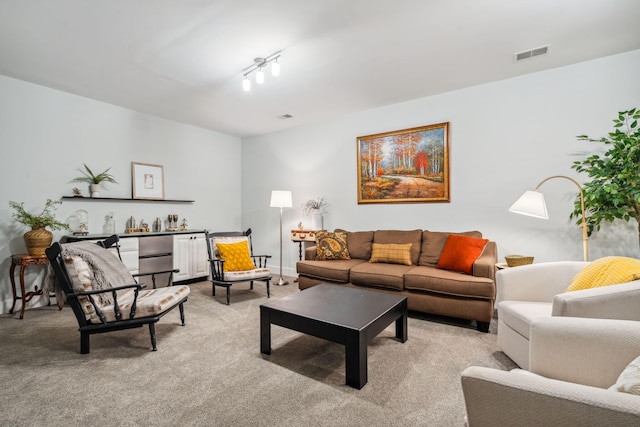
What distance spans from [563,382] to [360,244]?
3.48m

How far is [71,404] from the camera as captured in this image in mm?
1773

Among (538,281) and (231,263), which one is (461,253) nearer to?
(538,281)

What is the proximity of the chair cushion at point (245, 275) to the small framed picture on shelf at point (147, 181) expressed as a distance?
6.91 ft

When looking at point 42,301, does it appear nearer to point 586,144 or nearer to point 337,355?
point 337,355

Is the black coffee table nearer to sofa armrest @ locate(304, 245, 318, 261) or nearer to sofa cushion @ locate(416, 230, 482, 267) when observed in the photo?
sofa cushion @ locate(416, 230, 482, 267)

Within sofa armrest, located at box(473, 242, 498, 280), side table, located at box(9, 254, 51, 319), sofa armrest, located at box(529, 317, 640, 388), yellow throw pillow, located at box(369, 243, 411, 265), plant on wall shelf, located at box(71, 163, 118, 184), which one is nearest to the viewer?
sofa armrest, located at box(529, 317, 640, 388)

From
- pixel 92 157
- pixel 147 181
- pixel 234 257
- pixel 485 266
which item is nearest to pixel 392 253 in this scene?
pixel 485 266

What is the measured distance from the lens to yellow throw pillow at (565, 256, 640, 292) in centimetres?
165

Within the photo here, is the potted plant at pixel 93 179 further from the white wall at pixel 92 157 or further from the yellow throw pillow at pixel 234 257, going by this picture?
the yellow throw pillow at pixel 234 257

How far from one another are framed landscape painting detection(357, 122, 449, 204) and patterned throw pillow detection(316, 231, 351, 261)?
0.77 m

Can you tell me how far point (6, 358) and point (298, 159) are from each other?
429cm

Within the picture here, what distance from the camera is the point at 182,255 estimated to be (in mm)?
4738

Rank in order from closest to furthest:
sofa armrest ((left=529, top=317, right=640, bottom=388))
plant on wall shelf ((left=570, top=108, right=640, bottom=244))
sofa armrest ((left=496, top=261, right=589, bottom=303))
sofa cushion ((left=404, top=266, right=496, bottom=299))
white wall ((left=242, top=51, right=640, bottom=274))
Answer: sofa armrest ((left=529, top=317, right=640, bottom=388)) → sofa armrest ((left=496, top=261, right=589, bottom=303)) → plant on wall shelf ((left=570, top=108, right=640, bottom=244)) → sofa cushion ((left=404, top=266, right=496, bottom=299)) → white wall ((left=242, top=51, right=640, bottom=274))

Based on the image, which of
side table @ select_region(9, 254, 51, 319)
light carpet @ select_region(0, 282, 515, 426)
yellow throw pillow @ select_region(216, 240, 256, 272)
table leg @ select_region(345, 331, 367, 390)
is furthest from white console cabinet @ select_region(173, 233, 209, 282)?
table leg @ select_region(345, 331, 367, 390)
